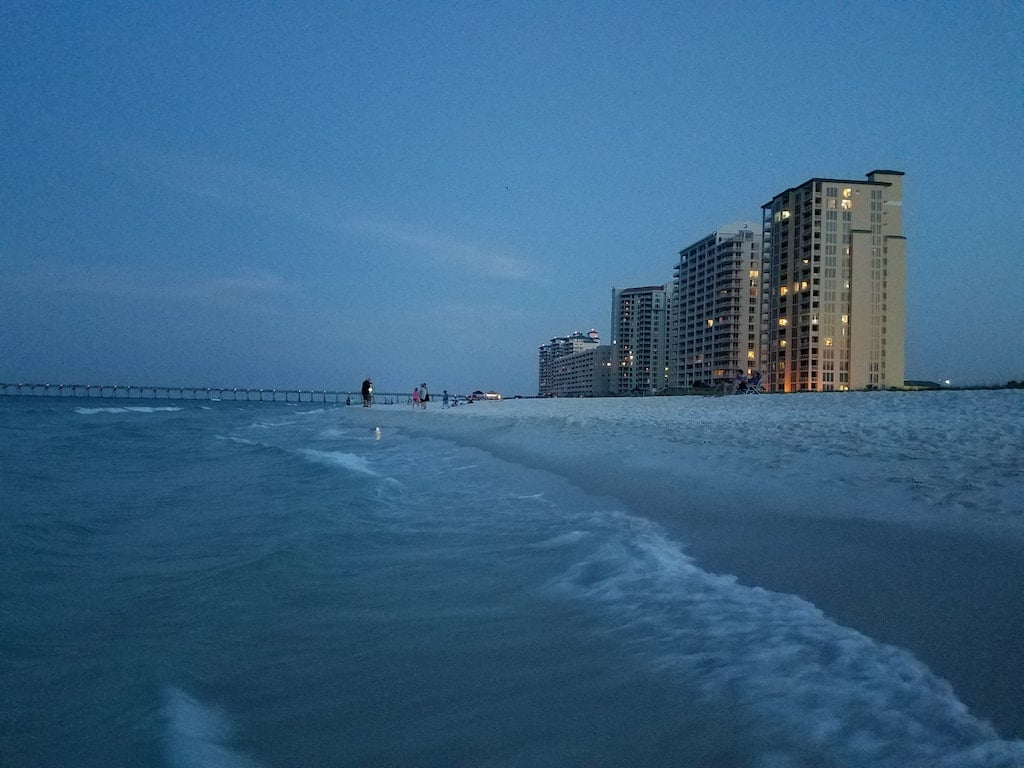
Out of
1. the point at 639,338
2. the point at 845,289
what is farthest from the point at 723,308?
the point at 639,338

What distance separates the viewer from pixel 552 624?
421 centimetres

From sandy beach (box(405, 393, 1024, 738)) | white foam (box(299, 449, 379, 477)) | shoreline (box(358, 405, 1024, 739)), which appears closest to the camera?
shoreline (box(358, 405, 1024, 739))

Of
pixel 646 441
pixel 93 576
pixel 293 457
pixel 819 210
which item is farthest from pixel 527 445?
pixel 819 210

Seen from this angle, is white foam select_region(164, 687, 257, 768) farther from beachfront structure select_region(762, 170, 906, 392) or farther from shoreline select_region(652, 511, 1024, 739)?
beachfront structure select_region(762, 170, 906, 392)

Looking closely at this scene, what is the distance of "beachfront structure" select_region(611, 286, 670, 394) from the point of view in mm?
150625

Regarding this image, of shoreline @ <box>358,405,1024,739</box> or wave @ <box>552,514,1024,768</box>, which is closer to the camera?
wave @ <box>552,514,1024,768</box>

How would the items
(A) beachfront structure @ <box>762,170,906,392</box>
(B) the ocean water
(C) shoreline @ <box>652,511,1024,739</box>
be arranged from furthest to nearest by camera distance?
(A) beachfront structure @ <box>762,170,906,392</box>, (C) shoreline @ <box>652,511,1024,739</box>, (B) the ocean water

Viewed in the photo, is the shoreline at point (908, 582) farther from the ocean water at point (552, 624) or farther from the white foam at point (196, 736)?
the white foam at point (196, 736)

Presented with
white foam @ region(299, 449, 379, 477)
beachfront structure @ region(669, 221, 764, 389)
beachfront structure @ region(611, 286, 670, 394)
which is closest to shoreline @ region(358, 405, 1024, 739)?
white foam @ region(299, 449, 379, 477)

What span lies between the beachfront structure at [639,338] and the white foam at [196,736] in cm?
A: 14320

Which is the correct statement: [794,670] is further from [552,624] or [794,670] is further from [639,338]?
[639,338]

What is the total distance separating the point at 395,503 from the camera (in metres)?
9.24

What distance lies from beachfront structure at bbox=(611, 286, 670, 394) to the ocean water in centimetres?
13875

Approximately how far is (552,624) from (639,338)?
15970cm
